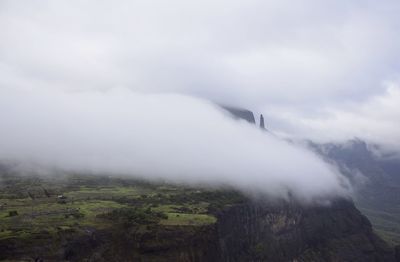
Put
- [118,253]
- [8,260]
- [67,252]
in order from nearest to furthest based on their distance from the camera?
[8,260] → [67,252] → [118,253]

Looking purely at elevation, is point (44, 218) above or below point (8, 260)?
above

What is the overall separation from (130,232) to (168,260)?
1874cm

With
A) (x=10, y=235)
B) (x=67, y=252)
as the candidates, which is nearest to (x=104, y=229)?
(x=67, y=252)

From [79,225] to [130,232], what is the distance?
2059cm

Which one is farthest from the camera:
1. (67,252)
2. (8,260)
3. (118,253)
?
(118,253)

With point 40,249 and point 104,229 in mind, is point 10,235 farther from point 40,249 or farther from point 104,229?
point 104,229

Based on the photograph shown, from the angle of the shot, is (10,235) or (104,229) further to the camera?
(104,229)

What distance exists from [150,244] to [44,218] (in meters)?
43.3

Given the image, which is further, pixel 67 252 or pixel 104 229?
pixel 104 229

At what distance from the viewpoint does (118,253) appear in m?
192

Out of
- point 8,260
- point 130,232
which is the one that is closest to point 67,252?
point 8,260

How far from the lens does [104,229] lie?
194 metres

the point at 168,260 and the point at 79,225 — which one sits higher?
the point at 79,225

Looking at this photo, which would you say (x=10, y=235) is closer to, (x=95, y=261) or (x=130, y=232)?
(x=95, y=261)
